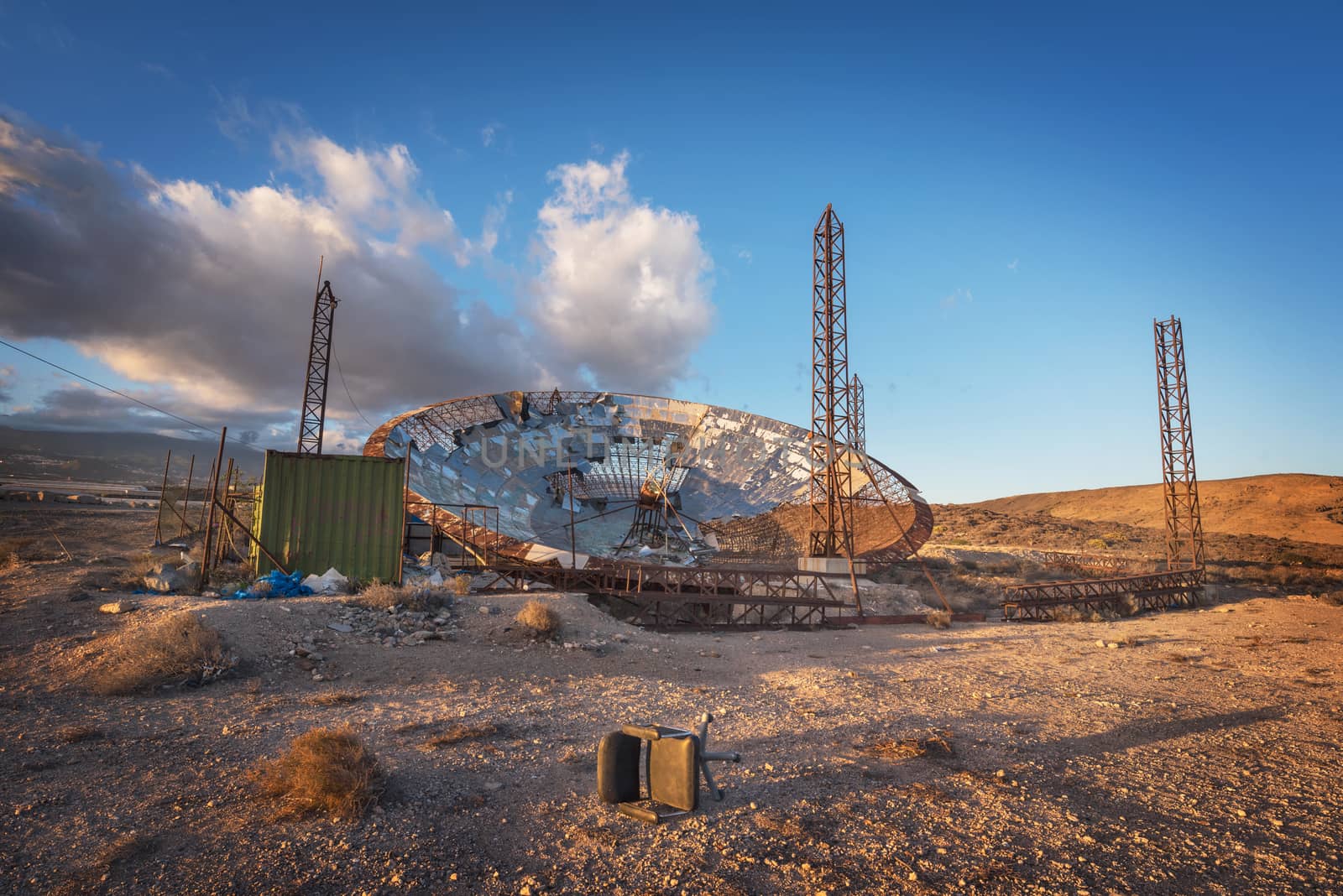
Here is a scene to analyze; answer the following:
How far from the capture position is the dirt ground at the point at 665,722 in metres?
4.28

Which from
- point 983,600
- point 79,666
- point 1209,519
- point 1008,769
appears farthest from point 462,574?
point 1209,519

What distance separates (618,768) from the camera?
16.8 ft

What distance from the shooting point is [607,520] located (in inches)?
1046

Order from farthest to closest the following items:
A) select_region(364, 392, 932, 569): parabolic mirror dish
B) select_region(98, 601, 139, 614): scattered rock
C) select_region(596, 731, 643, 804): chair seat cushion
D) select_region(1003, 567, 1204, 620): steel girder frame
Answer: select_region(364, 392, 932, 569): parabolic mirror dish
select_region(1003, 567, 1204, 620): steel girder frame
select_region(98, 601, 139, 614): scattered rock
select_region(596, 731, 643, 804): chair seat cushion

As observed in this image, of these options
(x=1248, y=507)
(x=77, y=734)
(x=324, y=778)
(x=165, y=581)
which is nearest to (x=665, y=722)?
(x=324, y=778)

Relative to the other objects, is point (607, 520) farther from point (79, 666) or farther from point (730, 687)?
point (79, 666)

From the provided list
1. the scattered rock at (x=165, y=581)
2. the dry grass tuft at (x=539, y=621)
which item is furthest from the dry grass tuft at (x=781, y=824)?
the scattered rock at (x=165, y=581)

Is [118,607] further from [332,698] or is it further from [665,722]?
[665,722]

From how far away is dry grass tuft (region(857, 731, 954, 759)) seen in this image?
665cm

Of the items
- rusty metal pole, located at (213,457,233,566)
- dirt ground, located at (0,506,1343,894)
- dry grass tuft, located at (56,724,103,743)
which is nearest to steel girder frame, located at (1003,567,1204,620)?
dirt ground, located at (0,506,1343,894)

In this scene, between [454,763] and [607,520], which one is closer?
[454,763]

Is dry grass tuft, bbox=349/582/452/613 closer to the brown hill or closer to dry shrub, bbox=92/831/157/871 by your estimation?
dry shrub, bbox=92/831/157/871

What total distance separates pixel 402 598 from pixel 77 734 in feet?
21.6

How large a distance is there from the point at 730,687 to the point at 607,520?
16916 mm
